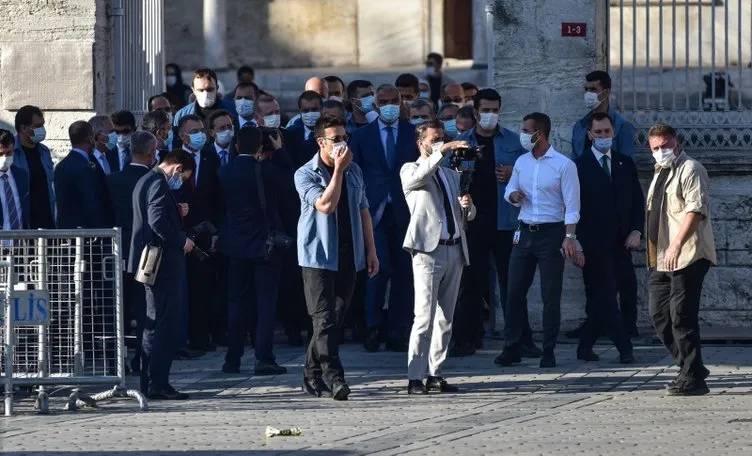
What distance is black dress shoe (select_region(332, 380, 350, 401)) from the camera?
12.5 m

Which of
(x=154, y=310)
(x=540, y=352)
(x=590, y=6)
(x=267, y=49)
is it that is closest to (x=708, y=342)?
(x=540, y=352)

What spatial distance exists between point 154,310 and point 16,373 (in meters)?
1.01

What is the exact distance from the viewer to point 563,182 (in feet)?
45.3

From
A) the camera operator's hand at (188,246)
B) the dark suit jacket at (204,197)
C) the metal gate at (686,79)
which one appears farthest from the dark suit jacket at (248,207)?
the metal gate at (686,79)

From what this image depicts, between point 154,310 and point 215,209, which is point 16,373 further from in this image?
point 215,209

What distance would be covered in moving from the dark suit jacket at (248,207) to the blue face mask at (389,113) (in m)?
1.36

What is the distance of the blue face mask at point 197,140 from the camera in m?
15.0

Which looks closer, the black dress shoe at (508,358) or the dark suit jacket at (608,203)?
the black dress shoe at (508,358)

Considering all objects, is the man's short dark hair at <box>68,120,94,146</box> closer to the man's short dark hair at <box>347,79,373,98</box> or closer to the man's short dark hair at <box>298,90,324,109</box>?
the man's short dark hair at <box>298,90,324,109</box>

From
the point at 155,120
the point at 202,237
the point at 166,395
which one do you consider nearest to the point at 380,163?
the point at 202,237

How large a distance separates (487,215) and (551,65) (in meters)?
1.57

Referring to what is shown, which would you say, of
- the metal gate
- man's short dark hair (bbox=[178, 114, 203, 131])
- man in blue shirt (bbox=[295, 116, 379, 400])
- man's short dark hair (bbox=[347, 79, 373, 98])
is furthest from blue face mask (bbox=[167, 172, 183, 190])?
the metal gate

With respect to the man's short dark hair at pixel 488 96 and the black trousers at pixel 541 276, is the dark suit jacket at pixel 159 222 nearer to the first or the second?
the black trousers at pixel 541 276

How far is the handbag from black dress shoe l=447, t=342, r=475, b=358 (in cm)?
167
